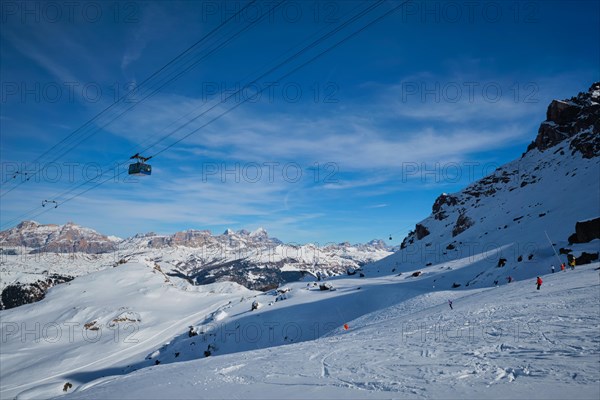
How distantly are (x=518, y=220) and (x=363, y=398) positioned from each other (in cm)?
7135

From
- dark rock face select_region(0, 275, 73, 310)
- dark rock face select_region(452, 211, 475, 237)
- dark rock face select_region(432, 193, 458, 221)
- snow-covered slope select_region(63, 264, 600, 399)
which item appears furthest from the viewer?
dark rock face select_region(0, 275, 73, 310)

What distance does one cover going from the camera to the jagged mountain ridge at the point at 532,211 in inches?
1566

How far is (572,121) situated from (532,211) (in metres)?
53.1

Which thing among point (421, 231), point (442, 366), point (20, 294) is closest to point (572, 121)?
point (421, 231)

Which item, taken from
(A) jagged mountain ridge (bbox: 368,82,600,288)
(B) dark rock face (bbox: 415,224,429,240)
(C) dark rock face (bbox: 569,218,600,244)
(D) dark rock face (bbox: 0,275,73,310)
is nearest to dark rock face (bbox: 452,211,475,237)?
(A) jagged mountain ridge (bbox: 368,82,600,288)

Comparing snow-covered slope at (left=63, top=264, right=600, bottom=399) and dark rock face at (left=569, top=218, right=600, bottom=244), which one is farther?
dark rock face at (left=569, top=218, right=600, bottom=244)

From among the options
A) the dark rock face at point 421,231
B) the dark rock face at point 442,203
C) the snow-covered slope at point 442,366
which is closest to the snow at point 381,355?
the snow-covered slope at point 442,366

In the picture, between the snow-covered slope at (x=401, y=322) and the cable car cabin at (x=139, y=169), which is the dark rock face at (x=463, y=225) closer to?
the snow-covered slope at (x=401, y=322)

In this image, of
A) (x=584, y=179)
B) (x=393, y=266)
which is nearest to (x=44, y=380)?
(x=393, y=266)

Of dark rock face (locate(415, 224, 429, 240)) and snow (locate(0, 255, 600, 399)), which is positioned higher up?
dark rock face (locate(415, 224, 429, 240))

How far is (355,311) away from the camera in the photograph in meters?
43.7

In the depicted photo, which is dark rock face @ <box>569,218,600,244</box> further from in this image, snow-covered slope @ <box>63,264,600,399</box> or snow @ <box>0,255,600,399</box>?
snow-covered slope @ <box>63,264,600,399</box>

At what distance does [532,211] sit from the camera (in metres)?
64.8

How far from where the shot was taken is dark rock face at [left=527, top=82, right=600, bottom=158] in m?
79.3
